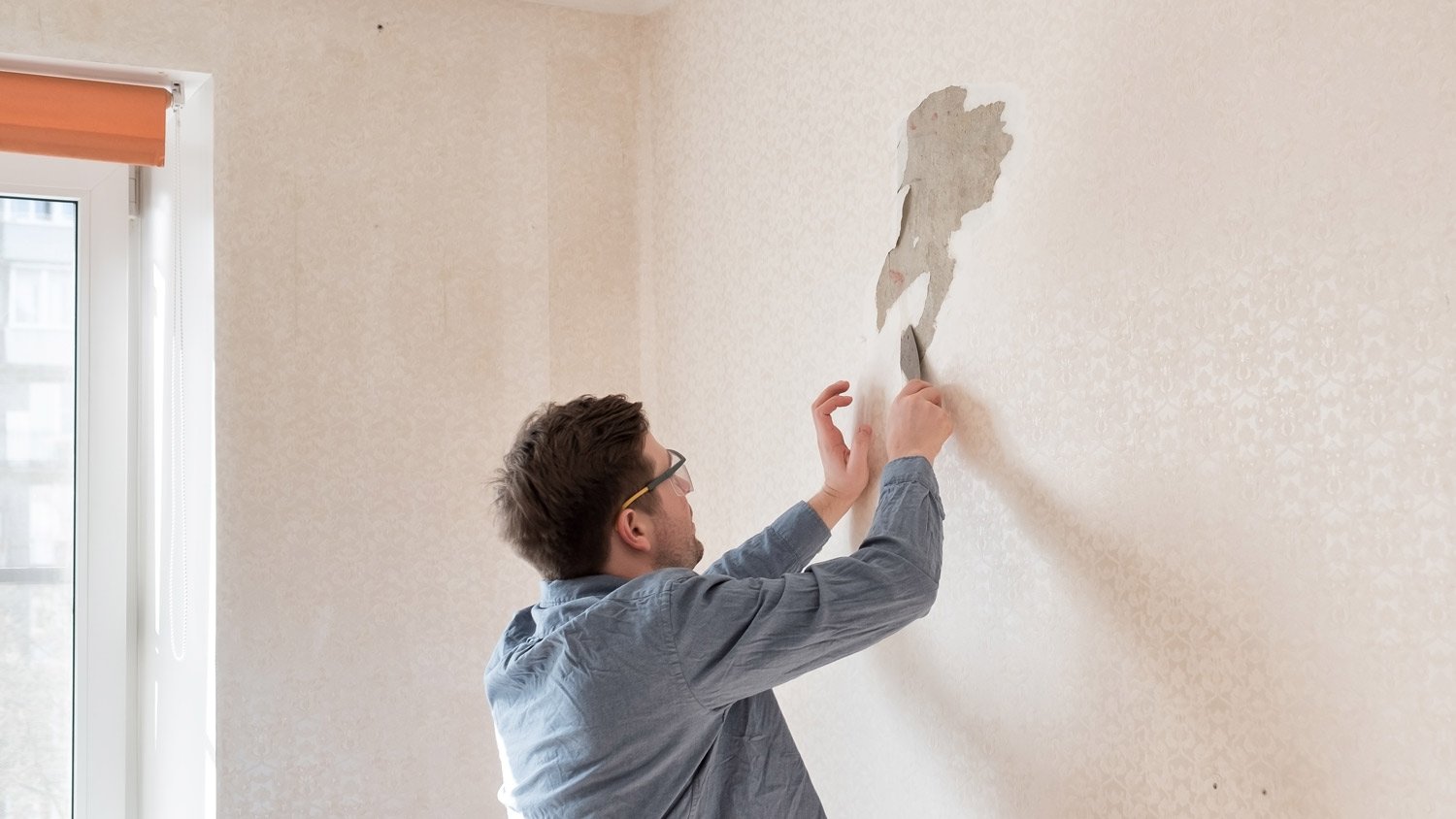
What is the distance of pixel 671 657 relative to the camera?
4.31 ft

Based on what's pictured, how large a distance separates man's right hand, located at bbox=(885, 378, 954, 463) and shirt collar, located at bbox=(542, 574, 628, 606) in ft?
1.30

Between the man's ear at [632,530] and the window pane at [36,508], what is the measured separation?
1380 millimetres

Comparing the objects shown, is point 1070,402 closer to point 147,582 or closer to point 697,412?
point 697,412

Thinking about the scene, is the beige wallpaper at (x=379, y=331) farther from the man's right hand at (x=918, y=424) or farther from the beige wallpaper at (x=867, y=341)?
the man's right hand at (x=918, y=424)

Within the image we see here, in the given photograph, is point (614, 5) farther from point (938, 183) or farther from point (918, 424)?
point (918, 424)

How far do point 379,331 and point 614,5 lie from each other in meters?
0.79

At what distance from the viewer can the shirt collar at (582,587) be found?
1.47 meters

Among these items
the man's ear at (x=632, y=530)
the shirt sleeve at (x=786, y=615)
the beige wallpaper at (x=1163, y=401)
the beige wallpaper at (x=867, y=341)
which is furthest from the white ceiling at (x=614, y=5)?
the shirt sleeve at (x=786, y=615)

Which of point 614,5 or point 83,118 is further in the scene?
point 614,5

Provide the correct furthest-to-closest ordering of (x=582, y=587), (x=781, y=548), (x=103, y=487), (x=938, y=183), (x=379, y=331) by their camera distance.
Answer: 1. (x=103, y=487)
2. (x=379, y=331)
3. (x=781, y=548)
4. (x=938, y=183)
5. (x=582, y=587)

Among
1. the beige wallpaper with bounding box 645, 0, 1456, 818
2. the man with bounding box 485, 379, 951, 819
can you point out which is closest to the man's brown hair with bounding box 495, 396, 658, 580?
the man with bounding box 485, 379, 951, 819


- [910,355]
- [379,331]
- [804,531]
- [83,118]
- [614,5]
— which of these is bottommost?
[804,531]

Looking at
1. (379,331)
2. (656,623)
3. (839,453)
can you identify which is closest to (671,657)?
(656,623)

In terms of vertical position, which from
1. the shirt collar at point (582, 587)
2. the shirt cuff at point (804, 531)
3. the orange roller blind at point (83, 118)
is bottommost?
the shirt collar at point (582, 587)
